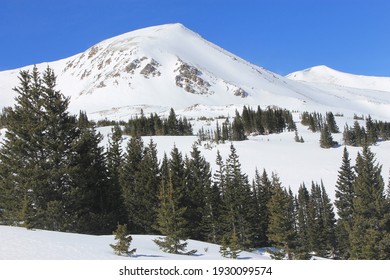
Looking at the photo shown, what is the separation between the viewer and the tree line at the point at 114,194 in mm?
25094

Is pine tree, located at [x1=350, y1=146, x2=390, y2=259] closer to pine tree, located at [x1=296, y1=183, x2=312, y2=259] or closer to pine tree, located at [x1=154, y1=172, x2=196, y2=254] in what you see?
pine tree, located at [x1=296, y1=183, x2=312, y2=259]

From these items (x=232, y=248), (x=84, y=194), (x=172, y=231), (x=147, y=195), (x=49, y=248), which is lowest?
(x=232, y=248)

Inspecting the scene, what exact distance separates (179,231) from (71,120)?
11988 millimetres

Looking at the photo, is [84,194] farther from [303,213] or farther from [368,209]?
[303,213]

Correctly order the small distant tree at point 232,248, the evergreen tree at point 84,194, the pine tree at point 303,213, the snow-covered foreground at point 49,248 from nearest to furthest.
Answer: the snow-covered foreground at point 49,248 < the small distant tree at point 232,248 < the evergreen tree at point 84,194 < the pine tree at point 303,213

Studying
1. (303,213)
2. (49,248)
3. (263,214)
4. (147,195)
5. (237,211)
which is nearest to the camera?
(49,248)

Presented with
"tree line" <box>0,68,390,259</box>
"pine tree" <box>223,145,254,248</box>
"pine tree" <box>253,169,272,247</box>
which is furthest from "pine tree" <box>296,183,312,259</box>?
"pine tree" <box>223,145,254,248</box>

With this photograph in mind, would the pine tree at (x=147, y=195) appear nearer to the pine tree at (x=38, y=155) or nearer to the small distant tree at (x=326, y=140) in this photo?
the pine tree at (x=38, y=155)

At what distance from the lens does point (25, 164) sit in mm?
26172

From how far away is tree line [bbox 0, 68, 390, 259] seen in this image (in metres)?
25.1

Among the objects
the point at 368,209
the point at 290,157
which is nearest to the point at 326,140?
the point at 290,157

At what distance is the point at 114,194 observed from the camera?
113 ft

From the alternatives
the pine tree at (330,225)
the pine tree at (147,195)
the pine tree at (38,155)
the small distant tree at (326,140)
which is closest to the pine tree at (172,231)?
the pine tree at (38,155)
